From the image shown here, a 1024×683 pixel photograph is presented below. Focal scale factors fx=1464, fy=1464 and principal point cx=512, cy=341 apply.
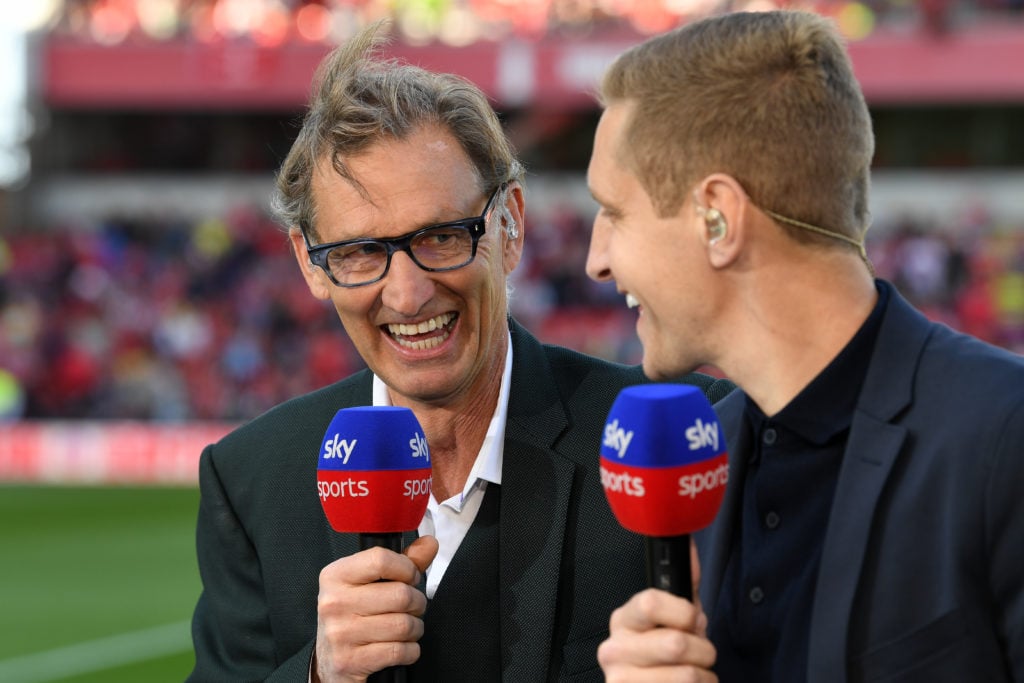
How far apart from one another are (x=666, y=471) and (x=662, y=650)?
25cm

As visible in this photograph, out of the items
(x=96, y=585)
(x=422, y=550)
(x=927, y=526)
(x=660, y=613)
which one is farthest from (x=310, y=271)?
(x=96, y=585)

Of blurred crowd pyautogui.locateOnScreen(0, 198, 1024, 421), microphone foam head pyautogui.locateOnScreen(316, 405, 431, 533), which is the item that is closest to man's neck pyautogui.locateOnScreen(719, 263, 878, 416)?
microphone foam head pyautogui.locateOnScreen(316, 405, 431, 533)

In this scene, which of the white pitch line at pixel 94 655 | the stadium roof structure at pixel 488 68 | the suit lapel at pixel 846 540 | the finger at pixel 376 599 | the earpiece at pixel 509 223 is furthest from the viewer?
the stadium roof structure at pixel 488 68

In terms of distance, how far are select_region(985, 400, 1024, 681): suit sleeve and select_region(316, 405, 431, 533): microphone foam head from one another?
964 mm

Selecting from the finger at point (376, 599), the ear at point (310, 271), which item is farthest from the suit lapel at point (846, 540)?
the ear at point (310, 271)

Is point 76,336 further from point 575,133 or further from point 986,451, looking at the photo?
point 986,451

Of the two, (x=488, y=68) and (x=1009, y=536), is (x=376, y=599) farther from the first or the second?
(x=488, y=68)

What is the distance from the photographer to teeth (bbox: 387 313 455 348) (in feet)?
9.48

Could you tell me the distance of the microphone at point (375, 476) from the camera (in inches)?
97.3

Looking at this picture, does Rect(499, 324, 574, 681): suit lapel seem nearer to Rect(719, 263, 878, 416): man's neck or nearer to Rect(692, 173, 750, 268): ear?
Rect(719, 263, 878, 416): man's neck

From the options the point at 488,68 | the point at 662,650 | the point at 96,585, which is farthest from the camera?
the point at 488,68

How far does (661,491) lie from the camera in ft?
6.83

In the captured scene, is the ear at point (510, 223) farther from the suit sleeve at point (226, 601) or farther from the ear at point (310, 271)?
the suit sleeve at point (226, 601)

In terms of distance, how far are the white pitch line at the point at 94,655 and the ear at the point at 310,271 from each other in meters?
6.25
